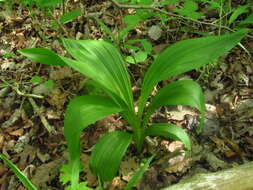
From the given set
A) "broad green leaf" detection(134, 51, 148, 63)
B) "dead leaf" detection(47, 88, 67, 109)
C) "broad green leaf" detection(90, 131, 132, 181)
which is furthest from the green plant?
"dead leaf" detection(47, 88, 67, 109)

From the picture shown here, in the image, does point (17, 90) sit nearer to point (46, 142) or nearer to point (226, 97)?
point (46, 142)

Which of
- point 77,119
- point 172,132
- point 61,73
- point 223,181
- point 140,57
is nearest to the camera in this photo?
point 223,181

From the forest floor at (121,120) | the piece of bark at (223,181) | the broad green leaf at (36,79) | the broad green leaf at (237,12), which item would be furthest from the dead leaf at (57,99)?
the broad green leaf at (237,12)

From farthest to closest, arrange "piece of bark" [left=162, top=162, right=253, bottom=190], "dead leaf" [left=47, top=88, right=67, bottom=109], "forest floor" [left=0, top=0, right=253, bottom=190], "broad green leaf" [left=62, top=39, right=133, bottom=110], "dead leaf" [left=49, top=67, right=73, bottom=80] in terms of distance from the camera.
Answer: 1. "dead leaf" [left=49, top=67, right=73, bottom=80]
2. "dead leaf" [left=47, top=88, right=67, bottom=109]
3. "forest floor" [left=0, top=0, right=253, bottom=190]
4. "broad green leaf" [left=62, top=39, right=133, bottom=110]
5. "piece of bark" [left=162, top=162, right=253, bottom=190]

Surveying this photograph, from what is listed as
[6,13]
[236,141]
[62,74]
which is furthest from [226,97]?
[6,13]

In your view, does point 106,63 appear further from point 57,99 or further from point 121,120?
point 57,99

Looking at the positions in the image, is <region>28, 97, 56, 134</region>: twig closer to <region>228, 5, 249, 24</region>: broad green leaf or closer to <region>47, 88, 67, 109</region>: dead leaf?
<region>47, 88, 67, 109</region>: dead leaf

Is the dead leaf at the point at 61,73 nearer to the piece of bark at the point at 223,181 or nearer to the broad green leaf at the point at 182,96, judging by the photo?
the broad green leaf at the point at 182,96

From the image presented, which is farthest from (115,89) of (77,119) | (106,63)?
(77,119)
